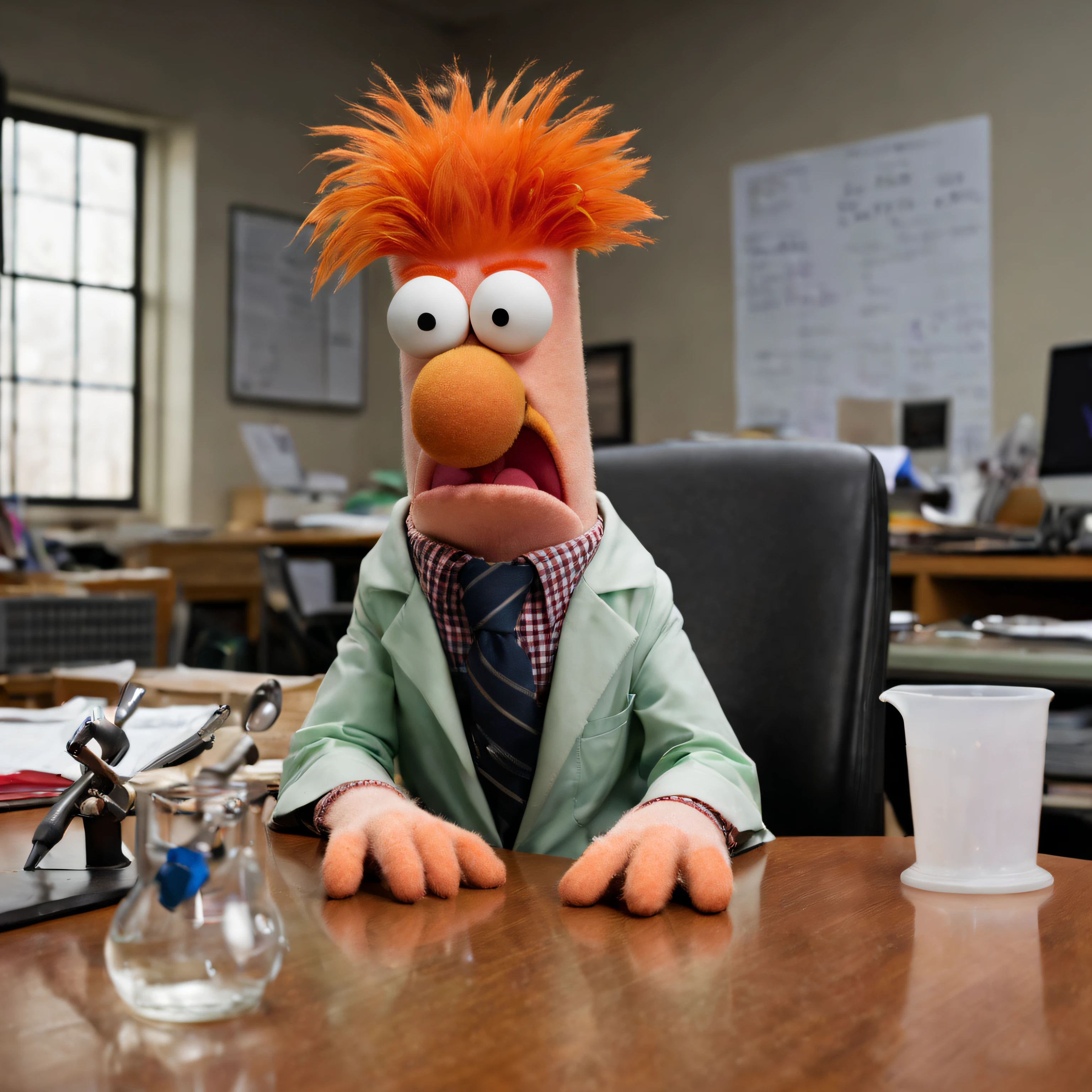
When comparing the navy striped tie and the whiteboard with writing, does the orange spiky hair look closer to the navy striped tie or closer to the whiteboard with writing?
the navy striped tie

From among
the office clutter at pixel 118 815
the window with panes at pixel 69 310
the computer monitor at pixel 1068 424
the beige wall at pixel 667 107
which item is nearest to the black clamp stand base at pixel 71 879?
the office clutter at pixel 118 815

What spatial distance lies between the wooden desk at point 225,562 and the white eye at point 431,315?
3030mm

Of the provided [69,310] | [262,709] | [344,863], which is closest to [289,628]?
[344,863]

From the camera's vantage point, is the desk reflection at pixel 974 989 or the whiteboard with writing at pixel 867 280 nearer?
the desk reflection at pixel 974 989

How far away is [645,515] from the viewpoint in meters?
1.08

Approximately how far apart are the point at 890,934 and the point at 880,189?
4305mm

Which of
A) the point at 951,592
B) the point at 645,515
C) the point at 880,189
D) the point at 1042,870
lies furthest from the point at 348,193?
the point at 880,189

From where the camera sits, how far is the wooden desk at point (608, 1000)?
38 cm

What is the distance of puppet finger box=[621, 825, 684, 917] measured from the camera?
55 centimetres

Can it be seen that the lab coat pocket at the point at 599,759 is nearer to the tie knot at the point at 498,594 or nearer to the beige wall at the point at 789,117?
the tie knot at the point at 498,594

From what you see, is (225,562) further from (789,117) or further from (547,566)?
(547,566)

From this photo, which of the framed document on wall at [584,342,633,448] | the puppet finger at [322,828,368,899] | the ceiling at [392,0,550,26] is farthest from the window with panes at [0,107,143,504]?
the puppet finger at [322,828,368,899]

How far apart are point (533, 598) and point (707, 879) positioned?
25 centimetres

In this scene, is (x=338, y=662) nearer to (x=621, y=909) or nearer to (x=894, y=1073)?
(x=621, y=909)
